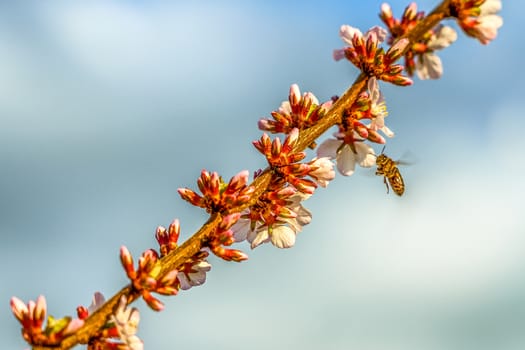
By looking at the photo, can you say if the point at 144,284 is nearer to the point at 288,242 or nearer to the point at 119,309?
the point at 119,309

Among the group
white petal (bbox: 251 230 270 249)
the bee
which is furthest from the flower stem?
the bee

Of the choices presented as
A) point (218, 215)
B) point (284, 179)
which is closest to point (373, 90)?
point (284, 179)

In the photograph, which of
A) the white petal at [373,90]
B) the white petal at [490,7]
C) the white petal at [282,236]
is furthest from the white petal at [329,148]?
the white petal at [490,7]

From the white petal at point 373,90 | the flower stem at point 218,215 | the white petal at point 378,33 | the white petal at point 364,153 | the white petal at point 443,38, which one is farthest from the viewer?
the white petal at point 364,153

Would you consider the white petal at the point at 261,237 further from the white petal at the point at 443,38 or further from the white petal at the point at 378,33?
the white petal at the point at 443,38

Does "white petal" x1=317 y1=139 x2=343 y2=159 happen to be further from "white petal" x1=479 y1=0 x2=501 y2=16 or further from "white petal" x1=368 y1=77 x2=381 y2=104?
"white petal" x1=479 y1=0 x2=501 y2=16

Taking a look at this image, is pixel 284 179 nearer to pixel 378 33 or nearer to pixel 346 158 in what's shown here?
pixel 346 158

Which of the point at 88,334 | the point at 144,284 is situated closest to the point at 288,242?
the point at 144,284

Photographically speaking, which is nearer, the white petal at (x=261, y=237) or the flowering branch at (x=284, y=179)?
the flowering branch at (x=284, y=179)
